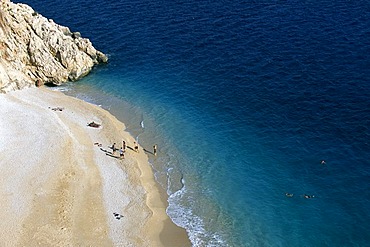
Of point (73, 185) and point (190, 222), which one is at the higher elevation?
point (73, 185)

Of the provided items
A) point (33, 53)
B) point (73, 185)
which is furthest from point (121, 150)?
point (33, 53)

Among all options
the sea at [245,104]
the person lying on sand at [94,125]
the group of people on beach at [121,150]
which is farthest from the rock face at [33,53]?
the group of people on beach at [121,150]

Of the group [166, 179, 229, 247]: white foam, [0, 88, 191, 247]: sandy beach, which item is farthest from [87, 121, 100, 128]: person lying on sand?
[166, 179, 229, 247]: white foam

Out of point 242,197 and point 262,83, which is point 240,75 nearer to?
point 262,83

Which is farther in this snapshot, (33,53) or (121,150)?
(33,53)

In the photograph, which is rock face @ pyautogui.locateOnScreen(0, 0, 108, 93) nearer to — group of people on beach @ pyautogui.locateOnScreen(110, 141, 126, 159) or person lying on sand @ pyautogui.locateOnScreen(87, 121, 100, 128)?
person lying on sand @ pyautogui.locateOnScreen(87, 121, 100, 128)

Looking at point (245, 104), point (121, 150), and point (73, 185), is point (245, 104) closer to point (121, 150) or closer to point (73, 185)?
point (121, 150)

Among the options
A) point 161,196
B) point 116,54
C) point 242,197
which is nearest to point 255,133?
point 242,197
